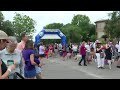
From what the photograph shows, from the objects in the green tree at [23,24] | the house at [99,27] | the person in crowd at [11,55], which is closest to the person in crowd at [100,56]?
the person in crowd at [11,55]

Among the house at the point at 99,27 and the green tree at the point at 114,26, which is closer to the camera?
the green tree at the point at 114,26

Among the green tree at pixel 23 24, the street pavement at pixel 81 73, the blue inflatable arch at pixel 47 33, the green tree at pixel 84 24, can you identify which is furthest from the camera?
the green tree at pixel 84 24

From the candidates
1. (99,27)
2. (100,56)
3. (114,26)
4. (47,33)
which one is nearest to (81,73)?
(100,56)

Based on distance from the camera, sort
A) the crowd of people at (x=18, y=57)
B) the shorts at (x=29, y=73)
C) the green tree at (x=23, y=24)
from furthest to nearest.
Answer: the green tree at (x=23, y=24), the shorts at (x=29, y=73), the crowd of people at (x=18, y=57)

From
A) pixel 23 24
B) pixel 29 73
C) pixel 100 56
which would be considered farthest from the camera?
pixel 23 24

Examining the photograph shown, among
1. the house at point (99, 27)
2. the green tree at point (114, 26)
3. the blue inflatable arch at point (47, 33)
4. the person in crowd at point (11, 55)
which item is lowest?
the person in crowd at point (11, 55)

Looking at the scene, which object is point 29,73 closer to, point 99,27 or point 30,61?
point 30,61

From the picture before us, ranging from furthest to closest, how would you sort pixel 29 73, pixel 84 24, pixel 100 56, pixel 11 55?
pixel 84 24, pixel 100 56, pixel 29 73, pixel 11 55

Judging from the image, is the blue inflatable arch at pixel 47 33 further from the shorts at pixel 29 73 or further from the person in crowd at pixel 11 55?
the person in crowd at pixel 11 55

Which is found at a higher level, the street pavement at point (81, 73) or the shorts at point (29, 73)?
the shorts at point (29, 73)

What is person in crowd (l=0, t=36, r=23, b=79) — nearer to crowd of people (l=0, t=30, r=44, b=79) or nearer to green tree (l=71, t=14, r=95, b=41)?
crowd of people (l=0, t=30, r=44, b=79)
